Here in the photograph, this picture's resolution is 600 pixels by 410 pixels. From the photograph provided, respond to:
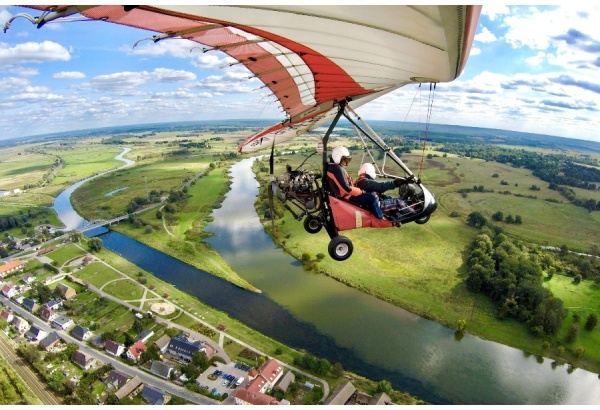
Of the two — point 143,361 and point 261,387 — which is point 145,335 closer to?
point 143,361

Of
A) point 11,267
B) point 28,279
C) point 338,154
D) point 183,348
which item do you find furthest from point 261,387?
point 11,267

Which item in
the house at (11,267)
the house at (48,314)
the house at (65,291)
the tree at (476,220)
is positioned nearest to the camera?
the house at (48,314)

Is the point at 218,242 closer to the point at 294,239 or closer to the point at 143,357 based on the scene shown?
the point at 294,239

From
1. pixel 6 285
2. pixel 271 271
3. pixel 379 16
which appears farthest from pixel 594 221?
pixel 6 285

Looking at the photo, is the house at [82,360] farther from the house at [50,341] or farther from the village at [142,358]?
the house at [50,341]

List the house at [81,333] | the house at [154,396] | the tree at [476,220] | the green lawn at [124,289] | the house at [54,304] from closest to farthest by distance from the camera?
the house at [154,396] < the house at [81,333] < the house at [54,304] < the green lawn at [124,289] < the tree at [476,220]

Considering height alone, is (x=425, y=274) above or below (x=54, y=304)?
above

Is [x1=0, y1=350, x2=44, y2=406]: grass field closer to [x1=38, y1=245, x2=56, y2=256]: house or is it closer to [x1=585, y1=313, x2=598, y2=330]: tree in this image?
[x1=38, y1=245, x2=56, y2=256]: house

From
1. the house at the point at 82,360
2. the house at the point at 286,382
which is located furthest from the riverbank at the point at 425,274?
the house at the point at 82,360
